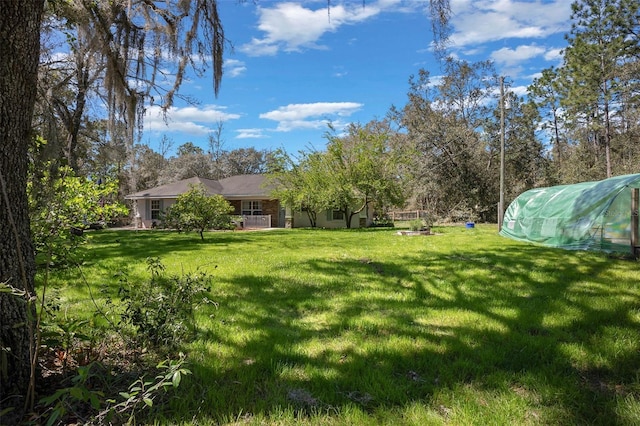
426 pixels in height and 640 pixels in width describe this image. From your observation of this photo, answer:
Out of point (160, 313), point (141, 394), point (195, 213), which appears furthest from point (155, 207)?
point (141, 394)

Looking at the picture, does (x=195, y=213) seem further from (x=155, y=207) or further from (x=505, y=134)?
(x=505, y=134)

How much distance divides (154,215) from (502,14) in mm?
26525

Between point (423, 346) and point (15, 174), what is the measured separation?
327 centimetres

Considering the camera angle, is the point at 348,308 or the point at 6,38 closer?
the point at 6,38

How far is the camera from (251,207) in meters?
25.5

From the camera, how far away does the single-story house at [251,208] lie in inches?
959

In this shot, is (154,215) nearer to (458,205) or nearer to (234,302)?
(458,205)

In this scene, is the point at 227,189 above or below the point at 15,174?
above

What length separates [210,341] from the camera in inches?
136

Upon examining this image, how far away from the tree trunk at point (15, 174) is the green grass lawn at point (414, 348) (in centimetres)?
96

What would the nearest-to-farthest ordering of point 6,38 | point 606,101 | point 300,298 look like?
point 6,38 < point 300,298 < point 606,101

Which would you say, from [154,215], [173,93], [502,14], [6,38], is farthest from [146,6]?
[154,215]

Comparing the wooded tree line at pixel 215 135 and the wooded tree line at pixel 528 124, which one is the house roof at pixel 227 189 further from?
the wooded tree line at pixel 528 124

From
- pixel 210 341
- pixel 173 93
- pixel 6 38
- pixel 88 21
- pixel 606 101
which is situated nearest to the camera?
pixel 6 38
